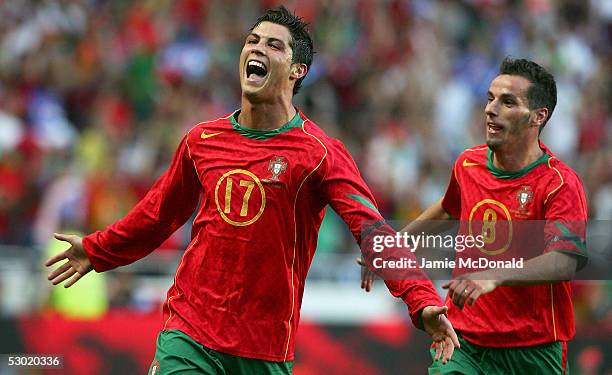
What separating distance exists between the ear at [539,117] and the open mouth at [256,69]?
1.89 metres

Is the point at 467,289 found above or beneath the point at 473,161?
beneath

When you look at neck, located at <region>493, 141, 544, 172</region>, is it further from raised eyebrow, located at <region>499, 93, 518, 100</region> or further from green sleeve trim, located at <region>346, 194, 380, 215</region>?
green sleeve trim, located at <region>346, 194, 380, 215</region>

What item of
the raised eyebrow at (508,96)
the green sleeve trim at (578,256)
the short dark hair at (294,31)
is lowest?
the green sleeve trim at (578,256)

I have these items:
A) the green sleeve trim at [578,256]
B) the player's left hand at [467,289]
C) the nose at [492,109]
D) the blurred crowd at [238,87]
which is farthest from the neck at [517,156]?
the blurred crowd at [238,87]

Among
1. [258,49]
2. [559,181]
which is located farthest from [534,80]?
[258,49]

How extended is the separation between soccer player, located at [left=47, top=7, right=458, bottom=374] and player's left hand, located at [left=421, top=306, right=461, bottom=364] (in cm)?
22

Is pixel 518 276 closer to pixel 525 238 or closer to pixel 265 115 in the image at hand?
pixel 525 238

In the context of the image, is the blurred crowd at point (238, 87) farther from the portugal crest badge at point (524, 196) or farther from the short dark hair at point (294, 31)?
the short dark hair at point (294, 31)

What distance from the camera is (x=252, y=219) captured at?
6.59 meters

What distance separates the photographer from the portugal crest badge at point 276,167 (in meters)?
6.63

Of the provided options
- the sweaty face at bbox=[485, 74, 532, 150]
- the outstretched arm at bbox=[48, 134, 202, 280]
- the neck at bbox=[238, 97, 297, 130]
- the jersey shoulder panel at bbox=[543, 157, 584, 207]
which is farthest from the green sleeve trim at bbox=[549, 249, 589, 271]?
the outstretched arm at bbox=[48, 134, 202, 280]

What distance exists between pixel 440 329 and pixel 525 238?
4.99ft

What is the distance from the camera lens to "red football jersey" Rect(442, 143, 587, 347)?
717 cm

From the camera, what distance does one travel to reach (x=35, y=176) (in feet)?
44.3
